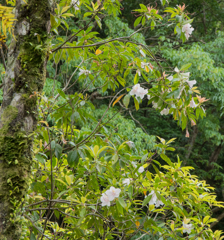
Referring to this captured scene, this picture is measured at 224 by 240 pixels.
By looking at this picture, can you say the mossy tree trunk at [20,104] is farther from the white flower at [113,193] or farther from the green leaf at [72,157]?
the white flower at [113,193]

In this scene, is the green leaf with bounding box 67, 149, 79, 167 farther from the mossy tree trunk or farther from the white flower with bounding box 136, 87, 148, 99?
the white flower with bounding box 136, 87, 148, 99

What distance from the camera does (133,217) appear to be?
135 centimetres

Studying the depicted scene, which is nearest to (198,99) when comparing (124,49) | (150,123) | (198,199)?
(124,49)

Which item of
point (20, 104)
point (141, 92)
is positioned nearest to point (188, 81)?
point (141, 92)

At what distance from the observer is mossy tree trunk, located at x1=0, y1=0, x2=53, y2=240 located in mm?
874

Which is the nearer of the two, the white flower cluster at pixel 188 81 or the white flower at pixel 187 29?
the white flower cluster at pixel 188 81

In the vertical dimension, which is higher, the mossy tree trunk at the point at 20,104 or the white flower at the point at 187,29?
the white flower at the point at 187,29

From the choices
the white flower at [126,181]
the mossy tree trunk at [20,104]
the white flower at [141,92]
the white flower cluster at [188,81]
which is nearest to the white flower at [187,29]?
the white flower cluster at [188,81]

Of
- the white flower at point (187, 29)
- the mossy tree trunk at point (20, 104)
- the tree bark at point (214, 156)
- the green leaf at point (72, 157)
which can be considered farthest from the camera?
the tree bark at point (214, 156)

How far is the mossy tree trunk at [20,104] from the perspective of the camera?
874 mm

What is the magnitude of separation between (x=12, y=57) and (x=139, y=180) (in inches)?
31.0

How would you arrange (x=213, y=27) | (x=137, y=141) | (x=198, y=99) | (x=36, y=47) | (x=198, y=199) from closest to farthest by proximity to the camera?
1. (x=36, y=47)
2. (x=198, y=99)
3. (x=198, y=199)
4. (x=137, y=141)
5. (x=213, y=27)

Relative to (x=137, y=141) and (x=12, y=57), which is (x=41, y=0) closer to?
(x=12, y=57)

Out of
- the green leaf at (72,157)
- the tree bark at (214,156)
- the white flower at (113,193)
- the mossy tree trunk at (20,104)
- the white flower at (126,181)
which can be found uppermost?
the mossy tree trunk at (20,104)
